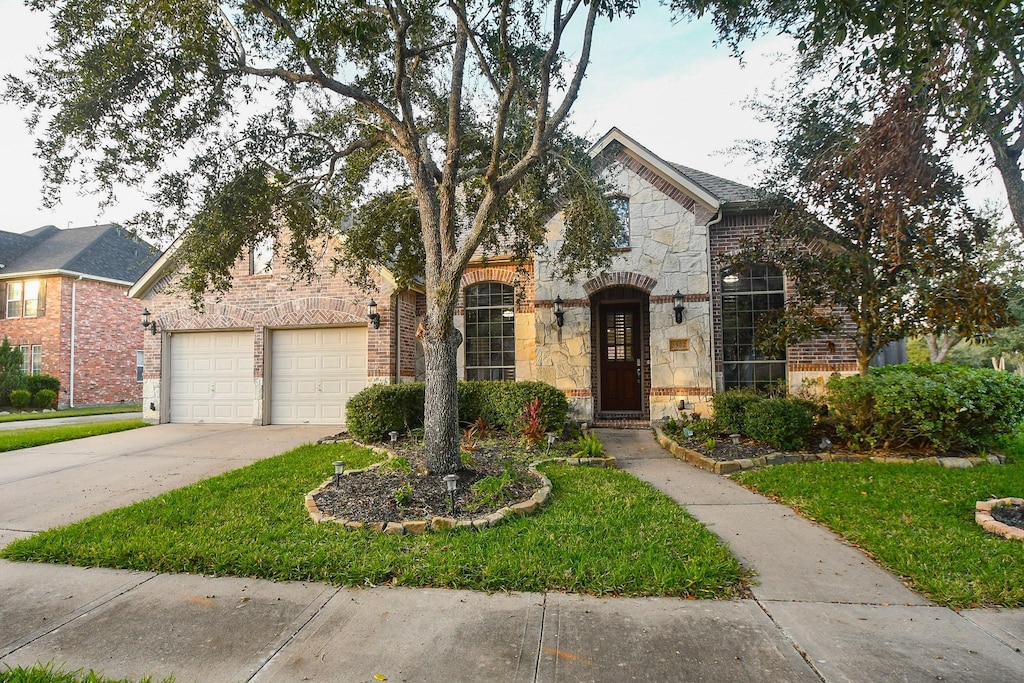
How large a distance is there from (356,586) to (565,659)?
154cm

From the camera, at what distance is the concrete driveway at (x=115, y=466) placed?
5.14 m

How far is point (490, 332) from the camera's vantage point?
11.4 meters

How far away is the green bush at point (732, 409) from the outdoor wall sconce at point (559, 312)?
348 centimetres

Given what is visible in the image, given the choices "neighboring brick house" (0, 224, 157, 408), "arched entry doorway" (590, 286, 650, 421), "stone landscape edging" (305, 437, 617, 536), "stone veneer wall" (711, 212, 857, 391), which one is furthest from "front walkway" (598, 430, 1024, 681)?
"neighboring brick house" (0, 224, 157, 408)

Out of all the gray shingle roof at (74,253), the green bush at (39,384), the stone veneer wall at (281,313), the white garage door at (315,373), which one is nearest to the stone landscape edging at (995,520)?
the stone veneer wall at (281,313)

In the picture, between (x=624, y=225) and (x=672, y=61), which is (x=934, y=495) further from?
(x=624, y=225)

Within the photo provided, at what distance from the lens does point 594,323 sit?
11.4 meters

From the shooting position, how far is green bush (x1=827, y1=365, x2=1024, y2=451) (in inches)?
258

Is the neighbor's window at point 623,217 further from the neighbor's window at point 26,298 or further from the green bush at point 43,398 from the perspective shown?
the neighbor's window at point 26,298

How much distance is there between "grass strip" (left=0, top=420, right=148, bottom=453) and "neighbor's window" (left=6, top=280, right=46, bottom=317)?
10.2 meters

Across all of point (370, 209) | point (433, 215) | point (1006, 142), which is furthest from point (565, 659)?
point (370, 209)

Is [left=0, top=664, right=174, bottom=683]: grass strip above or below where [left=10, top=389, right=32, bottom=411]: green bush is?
below

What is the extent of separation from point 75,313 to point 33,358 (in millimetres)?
2196

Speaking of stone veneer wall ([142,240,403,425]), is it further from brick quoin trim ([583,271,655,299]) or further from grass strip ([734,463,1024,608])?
grass strip ([734,463,1024,608])
